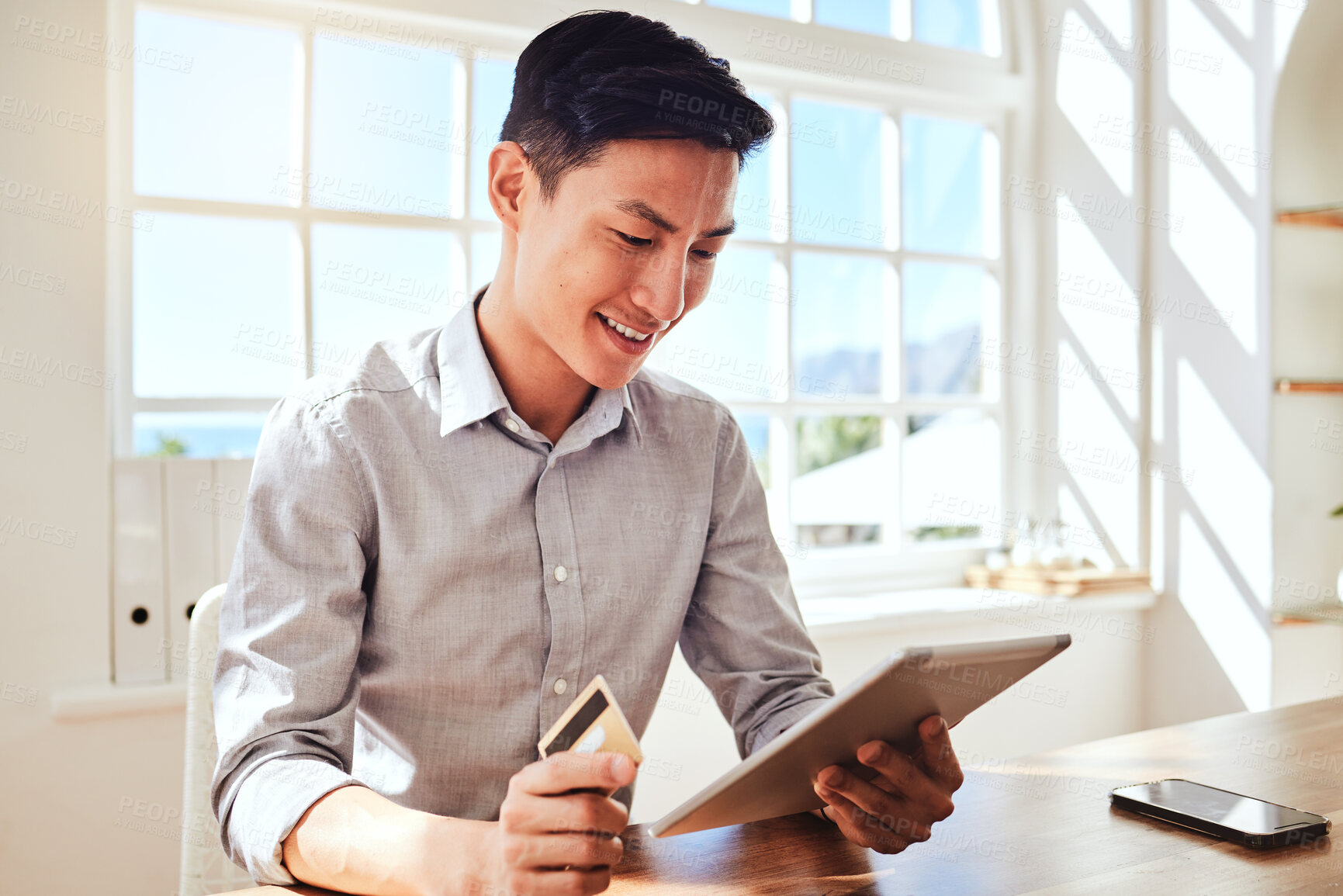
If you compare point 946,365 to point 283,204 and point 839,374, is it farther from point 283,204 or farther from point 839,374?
point 283,204

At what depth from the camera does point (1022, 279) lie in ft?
11.7

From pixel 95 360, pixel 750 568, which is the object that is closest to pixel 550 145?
pixel 750 568

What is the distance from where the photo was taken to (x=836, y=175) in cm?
328

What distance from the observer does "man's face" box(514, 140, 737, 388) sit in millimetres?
1219

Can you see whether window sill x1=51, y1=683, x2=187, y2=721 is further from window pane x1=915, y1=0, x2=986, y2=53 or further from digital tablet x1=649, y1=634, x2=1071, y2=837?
window pane x1=915, y1=0, x2=986, y2=53

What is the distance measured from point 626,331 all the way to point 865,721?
542mm

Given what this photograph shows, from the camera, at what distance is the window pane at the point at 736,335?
2.99 m

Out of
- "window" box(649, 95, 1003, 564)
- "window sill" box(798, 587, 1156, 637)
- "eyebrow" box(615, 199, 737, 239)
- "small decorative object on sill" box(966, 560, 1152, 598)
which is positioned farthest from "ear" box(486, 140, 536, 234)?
"small decorative object on sill" box(966, 560, 1152, 598)

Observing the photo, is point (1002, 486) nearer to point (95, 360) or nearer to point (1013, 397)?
point (1013, 397)

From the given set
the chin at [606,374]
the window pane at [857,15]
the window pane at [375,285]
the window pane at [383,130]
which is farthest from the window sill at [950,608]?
the window pane at [857,15]

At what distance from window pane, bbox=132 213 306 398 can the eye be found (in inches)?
57.1

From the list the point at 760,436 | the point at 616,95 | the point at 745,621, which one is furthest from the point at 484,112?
the point at 745,621

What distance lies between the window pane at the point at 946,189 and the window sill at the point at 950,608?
43.8 inches

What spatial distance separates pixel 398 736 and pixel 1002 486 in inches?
106
